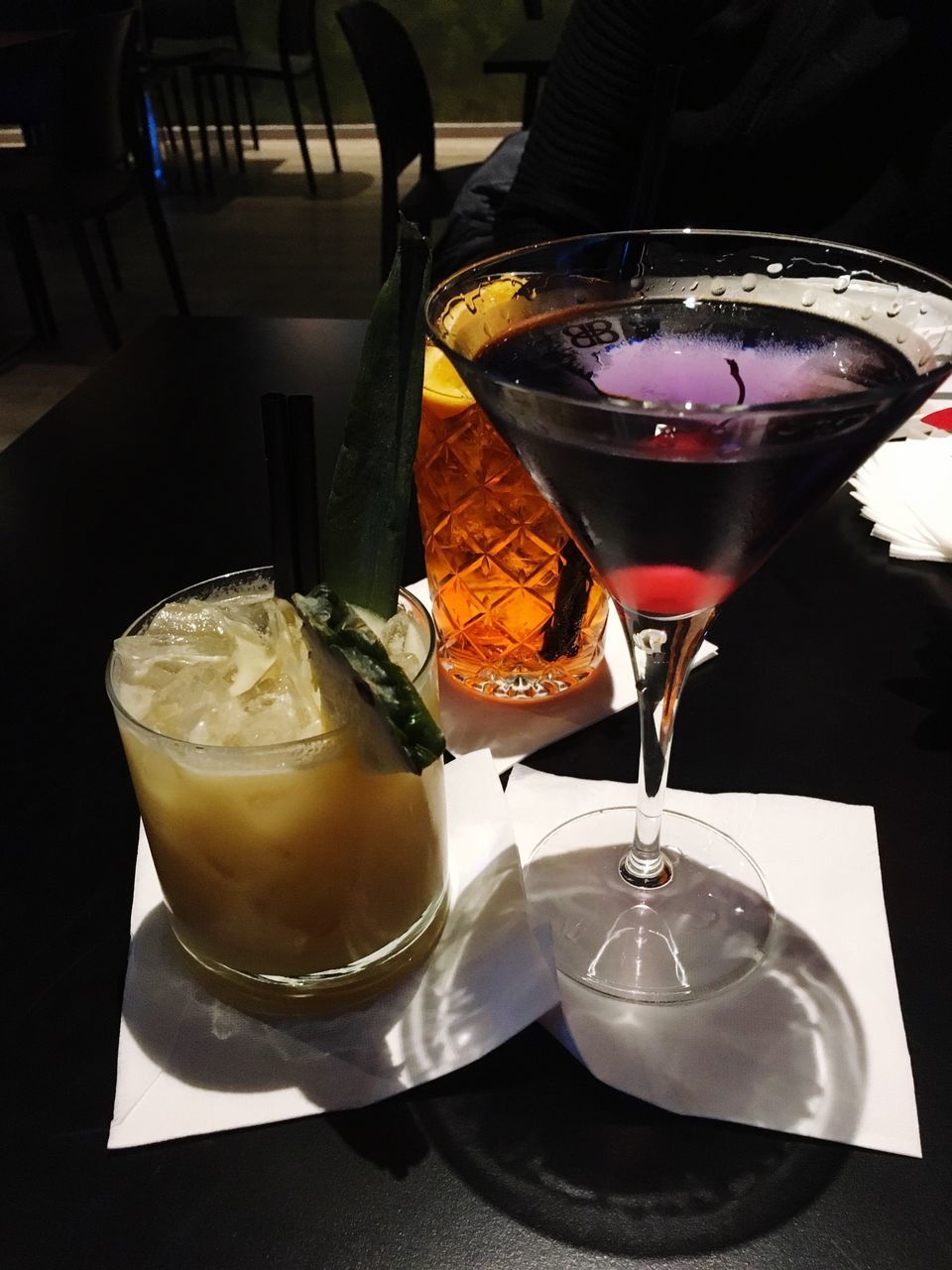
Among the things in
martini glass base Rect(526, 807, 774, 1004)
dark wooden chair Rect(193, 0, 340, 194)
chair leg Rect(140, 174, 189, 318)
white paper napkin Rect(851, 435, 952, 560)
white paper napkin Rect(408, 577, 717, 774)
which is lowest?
chair leg Rect(140, 174, 189, 318)

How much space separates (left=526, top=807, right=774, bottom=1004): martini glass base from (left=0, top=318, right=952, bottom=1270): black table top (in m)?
0.05

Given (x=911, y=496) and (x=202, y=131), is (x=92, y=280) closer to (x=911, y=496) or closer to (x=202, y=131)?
(x=202, y=131)

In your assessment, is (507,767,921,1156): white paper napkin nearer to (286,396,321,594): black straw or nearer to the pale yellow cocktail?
the pale yellow cocktail

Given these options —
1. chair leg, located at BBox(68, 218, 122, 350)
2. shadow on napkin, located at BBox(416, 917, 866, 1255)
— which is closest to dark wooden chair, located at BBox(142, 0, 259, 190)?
chair leg, located at BBox(68, 218, 122, 350)

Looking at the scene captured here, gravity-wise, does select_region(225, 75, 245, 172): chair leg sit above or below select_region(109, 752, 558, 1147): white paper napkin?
below

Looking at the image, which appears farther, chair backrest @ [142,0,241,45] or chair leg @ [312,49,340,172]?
chair leg @ [312,49,340,172]

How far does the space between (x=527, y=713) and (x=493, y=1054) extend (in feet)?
0.89

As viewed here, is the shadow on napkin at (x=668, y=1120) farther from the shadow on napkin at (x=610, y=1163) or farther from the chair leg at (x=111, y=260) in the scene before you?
the chair leg at (x=111, y=260)

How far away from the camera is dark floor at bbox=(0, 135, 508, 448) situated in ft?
10.1

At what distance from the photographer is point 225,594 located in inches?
22.3

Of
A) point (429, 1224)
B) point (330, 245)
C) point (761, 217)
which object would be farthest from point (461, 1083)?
point (330, 245)

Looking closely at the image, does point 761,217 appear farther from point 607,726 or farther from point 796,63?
point 607,726

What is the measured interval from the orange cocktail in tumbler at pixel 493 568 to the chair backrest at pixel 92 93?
256 centimetres

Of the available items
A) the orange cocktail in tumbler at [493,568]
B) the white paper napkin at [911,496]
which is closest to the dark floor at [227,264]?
the orange cocktail in tumbler at [493,568]
